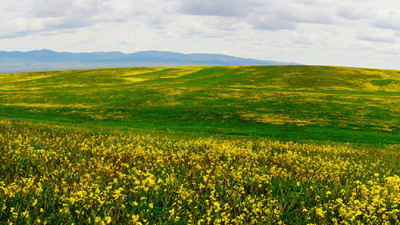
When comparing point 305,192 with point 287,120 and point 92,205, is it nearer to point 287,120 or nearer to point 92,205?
point 92,205

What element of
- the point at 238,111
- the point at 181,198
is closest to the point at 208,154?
the point at 181,198

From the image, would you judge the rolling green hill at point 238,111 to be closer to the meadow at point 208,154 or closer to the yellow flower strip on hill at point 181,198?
the meadow at point 208,154

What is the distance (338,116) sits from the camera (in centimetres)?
3709

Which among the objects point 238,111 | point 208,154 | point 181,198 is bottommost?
point 238,111

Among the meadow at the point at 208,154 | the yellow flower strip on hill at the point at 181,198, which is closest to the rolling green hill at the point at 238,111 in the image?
the meadow at the point at 208,154

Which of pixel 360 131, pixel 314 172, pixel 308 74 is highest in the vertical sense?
pixel 308 74

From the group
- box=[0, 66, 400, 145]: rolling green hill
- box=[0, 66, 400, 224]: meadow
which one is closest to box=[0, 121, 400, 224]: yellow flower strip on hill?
box=[0, 66, 400, 224]: meadow

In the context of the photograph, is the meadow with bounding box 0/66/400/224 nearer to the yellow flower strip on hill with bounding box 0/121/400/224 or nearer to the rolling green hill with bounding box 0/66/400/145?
the yellow flower strip on hill with bounding box 0/121/400/224

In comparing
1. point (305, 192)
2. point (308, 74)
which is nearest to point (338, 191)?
point (305, 192)

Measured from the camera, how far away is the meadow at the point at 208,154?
5105 millimetres

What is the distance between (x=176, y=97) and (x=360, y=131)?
3026 centimetres

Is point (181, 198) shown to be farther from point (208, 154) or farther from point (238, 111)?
point (238, 111)

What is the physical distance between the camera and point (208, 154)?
33.6 feet

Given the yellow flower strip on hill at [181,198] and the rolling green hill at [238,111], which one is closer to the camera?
the yellow flower strip on hill at [181,198]
